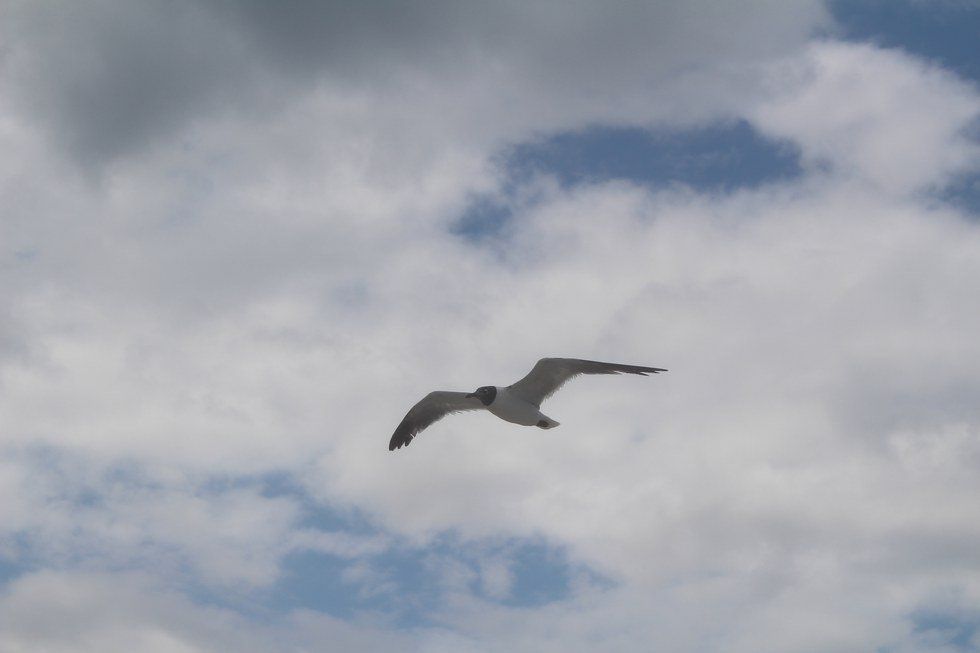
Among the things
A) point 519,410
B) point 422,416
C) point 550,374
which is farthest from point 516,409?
point 422,416

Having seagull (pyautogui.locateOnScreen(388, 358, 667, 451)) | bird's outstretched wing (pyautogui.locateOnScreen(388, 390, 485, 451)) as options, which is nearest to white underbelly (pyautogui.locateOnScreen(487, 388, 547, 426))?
seagull (pyautogui.locateOnScreen(388, 358, 667, 451))

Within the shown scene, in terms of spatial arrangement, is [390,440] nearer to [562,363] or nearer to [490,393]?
[490,393]

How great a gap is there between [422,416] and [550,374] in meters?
6.41

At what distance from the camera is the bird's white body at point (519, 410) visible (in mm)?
32719

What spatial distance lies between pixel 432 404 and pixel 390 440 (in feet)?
7.44

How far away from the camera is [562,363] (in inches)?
1261

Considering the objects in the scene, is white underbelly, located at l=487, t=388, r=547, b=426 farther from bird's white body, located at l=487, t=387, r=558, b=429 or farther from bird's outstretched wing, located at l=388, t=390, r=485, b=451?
bird's outstretched wing, located at l=388, t=390, r=485, b=451

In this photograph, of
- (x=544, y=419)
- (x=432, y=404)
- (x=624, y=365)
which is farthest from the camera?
(x=432, y=404)

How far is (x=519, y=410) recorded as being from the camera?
107 ft

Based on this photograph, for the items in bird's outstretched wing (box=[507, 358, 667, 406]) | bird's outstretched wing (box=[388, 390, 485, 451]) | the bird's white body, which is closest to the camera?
bird's outstretched wing (box=[507, 358, 667, 406])

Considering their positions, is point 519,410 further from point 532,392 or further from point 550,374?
point 550,374

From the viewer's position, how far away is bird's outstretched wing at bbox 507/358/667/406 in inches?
1243

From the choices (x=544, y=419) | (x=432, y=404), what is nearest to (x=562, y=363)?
(x=544, y=419)

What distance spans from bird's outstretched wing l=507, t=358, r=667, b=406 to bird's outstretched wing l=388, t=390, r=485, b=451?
11.3 feet
